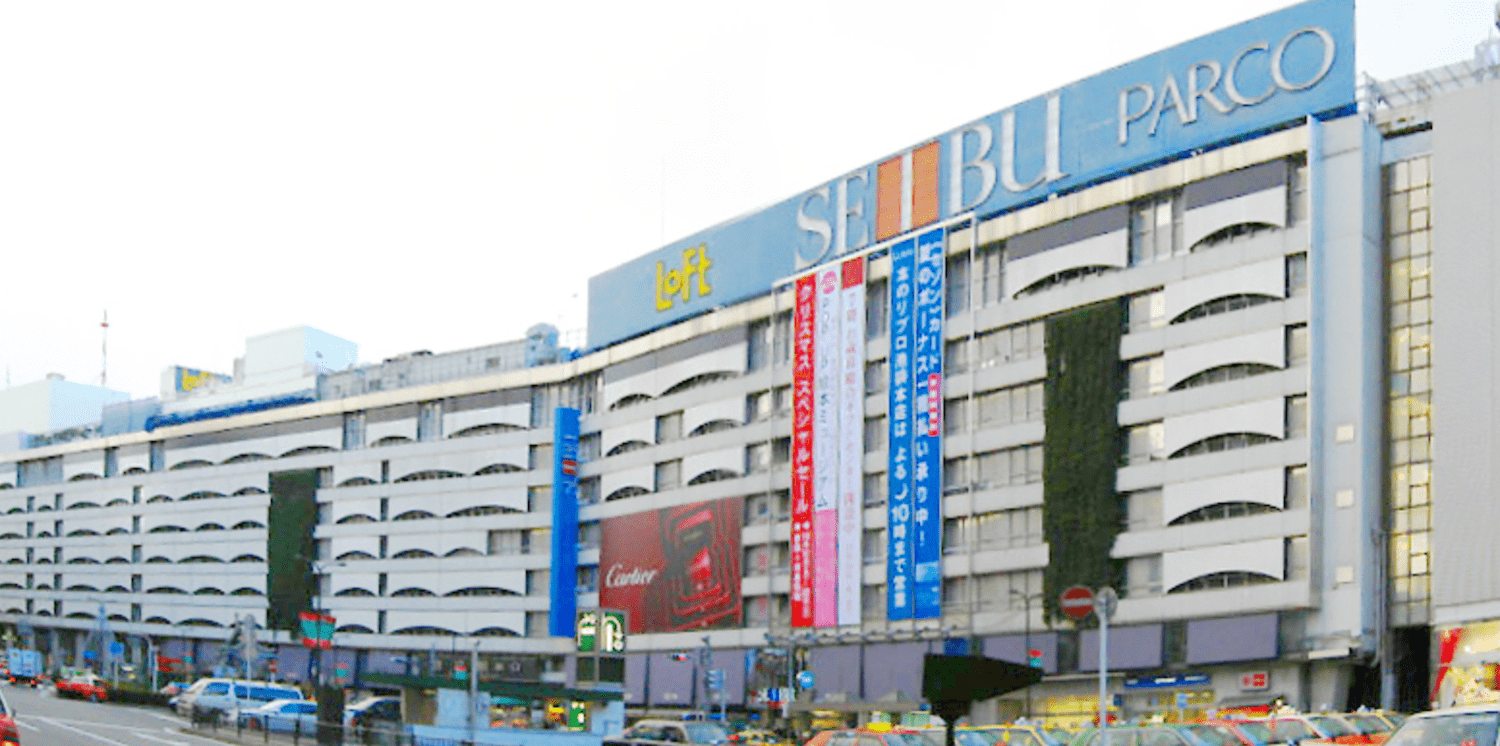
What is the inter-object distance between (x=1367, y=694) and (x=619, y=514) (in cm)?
4779

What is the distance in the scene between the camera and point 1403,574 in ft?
202

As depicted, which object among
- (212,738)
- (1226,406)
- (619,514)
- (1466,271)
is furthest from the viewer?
(619,514)

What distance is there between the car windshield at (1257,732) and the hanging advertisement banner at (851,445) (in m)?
44.4

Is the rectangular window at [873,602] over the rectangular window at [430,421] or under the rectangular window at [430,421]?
under

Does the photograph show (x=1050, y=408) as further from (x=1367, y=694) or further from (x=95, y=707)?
(x=95, y=707)

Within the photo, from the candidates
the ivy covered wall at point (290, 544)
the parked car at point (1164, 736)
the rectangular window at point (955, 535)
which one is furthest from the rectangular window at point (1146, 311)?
the ivy covered wall at point (290, 544)

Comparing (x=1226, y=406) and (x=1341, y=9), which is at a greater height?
(x=1341, y=9)

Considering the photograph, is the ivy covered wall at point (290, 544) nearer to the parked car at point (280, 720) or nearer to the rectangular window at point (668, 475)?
the rectangular window at point (668, 475)

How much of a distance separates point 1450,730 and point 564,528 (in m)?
84.8

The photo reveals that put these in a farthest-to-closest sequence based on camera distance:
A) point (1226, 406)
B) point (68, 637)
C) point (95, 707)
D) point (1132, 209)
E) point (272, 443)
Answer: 1. point (68, 637)
2. point (272, 443)
3. point (95, 707)
4. point (1132, 209)
5. point (1226, 406)

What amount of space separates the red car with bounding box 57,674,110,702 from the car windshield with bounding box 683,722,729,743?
141ft

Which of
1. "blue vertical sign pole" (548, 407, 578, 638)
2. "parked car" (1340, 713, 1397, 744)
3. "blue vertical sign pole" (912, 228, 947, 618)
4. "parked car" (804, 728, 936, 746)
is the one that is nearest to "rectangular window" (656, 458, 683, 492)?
"blue vertical sign pole" (548, 407, 578, 638)

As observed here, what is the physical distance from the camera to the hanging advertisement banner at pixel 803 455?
8456cm

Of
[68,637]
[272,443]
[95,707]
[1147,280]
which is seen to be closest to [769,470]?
[1147,280]
